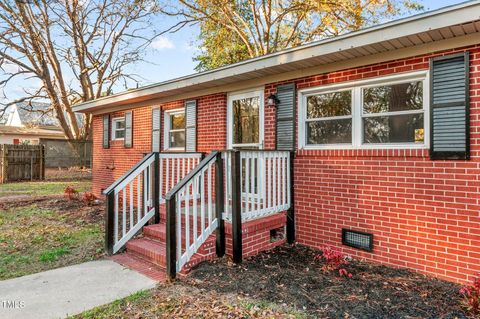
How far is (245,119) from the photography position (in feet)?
20.0

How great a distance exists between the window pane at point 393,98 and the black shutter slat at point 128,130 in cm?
634

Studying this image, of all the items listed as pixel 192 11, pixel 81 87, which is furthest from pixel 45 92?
pixel 192 11

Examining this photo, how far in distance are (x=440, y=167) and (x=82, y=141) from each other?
1746cm

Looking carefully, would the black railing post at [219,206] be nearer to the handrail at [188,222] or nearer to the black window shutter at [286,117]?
the handrail at [188,222]

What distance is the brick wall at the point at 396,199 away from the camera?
3684 millimetres

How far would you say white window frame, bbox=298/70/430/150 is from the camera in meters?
4.00

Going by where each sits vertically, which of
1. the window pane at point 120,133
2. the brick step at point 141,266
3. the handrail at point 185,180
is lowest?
the brick step at point 141,266

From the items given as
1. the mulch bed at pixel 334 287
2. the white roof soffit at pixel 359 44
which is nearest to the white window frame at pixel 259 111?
the white roof soffit at pixel 359 44

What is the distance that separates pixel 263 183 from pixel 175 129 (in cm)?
381

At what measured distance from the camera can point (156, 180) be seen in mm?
5301

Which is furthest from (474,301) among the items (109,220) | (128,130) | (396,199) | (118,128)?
(118,128)

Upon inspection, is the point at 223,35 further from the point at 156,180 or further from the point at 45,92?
the point at 156,180

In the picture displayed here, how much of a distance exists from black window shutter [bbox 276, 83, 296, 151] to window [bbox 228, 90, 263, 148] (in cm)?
45

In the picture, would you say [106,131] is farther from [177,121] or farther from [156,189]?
[156,189]
